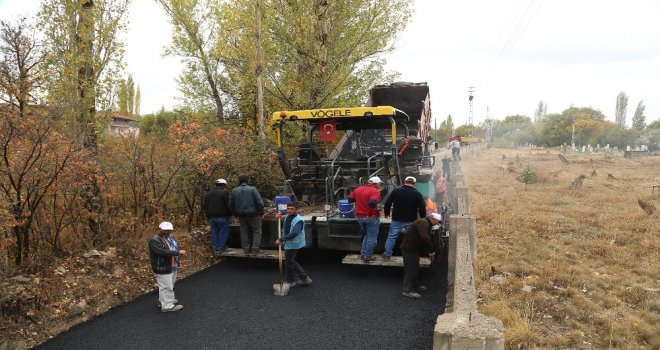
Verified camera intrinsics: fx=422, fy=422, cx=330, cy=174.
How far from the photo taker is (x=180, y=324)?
18.6 feet

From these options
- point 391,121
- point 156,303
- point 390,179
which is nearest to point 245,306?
point 156,303

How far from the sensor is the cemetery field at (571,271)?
5285 millimetres

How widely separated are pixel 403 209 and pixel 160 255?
3.84m

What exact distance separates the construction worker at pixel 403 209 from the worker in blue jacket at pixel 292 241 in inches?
58.8

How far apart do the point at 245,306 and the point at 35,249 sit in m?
3.30

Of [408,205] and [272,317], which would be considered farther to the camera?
[408,205]

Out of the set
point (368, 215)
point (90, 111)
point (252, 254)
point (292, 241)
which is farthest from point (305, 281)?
point (90, 111)

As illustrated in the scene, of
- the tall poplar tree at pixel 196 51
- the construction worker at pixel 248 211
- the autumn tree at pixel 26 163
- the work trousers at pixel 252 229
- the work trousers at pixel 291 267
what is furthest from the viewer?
the tall poplar tree at pixel 196 51

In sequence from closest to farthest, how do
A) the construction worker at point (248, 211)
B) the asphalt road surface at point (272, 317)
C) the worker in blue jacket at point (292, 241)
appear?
the asphalt road surface at point (272, 317) → the worker in blue jacket at point (292, 241) → the construction worker at point (248, 211)

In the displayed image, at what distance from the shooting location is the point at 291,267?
6.97 meters

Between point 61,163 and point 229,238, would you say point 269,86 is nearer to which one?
point 229,238

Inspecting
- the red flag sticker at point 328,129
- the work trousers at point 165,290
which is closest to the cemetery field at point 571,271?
the red flag sticker at point 328,129

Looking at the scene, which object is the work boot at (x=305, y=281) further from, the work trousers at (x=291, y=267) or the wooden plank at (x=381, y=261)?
the wooden plank at (x=381, y=261)

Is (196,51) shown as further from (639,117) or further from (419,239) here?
(639,117)
